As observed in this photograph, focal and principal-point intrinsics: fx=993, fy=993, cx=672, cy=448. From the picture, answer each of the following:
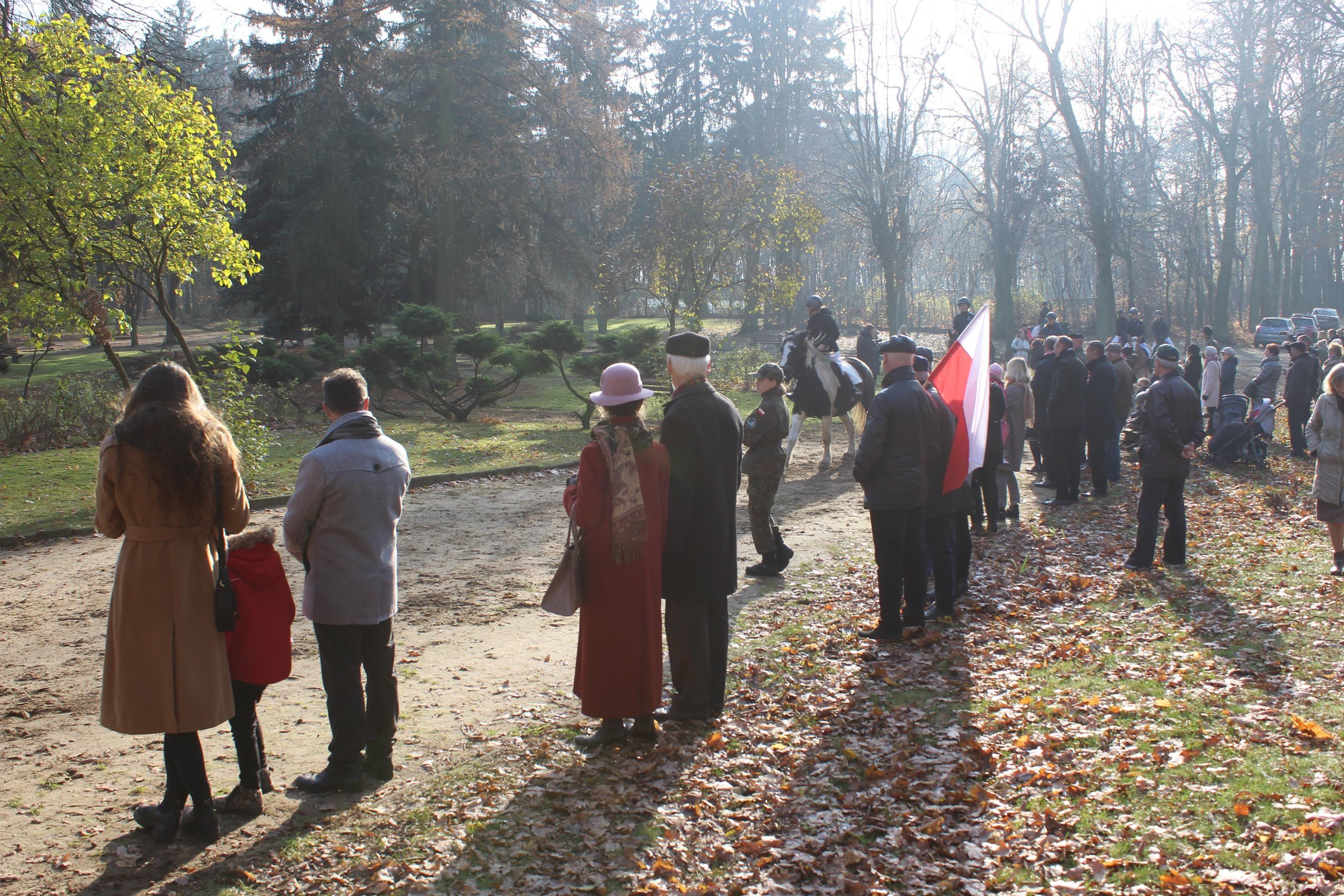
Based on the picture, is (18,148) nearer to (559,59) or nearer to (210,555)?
(210,555)

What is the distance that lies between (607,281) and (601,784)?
26.7m

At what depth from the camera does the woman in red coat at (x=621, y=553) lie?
15.5ft

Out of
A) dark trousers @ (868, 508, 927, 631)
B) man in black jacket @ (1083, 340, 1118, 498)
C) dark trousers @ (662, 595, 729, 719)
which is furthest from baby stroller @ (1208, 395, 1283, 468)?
dark trousers @ (662, 595, 729, 719)

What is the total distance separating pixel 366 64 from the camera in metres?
27.7

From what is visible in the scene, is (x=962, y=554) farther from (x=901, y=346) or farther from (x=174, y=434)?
(x=174, y=434)

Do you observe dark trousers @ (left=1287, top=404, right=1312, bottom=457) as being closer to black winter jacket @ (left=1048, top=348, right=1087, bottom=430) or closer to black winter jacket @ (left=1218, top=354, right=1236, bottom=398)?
black winter jacket @ (left=1218, top=354, right=1236, bottom=398)

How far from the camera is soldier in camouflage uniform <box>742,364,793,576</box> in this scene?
860 centimetres

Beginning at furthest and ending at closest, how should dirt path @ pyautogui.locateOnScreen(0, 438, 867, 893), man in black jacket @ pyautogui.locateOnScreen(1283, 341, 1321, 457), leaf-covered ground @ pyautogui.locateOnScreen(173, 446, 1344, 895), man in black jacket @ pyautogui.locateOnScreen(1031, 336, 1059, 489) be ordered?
man in black jacket @ pyautogui.locateOnScreen(1283, 341, 1321, 457) → man in black jacket @ pyautogui.locateOnScreen(1031, 336, 1059, 489) → dirt path @ pyautogui.locateOnScreen(0, 438, 867, 893) → leaf-covered ground @ pyautogui.locateOnScreen(173, 446, 1344, 895)

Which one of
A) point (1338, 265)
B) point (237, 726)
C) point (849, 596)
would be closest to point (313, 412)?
point (849, 596)

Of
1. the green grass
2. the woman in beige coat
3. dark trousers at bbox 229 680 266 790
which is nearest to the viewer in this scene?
dark trousers at bbox 229 680 266 790

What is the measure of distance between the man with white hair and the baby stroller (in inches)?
16.0

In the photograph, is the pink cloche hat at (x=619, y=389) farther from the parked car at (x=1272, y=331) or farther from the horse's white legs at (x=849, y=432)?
the parked car at (x=1272, y=331)

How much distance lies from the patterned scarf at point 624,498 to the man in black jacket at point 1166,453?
5992 millimetres

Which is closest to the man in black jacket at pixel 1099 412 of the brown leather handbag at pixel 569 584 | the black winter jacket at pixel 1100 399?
the black winter jacket at pixel 1100 399
